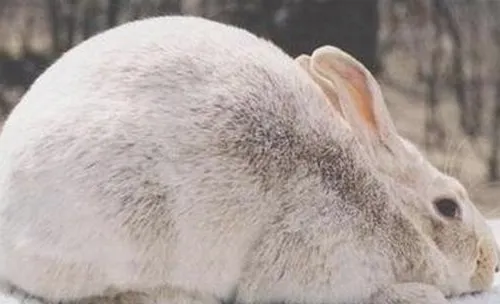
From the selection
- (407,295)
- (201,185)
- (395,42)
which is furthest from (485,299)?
(395,42)

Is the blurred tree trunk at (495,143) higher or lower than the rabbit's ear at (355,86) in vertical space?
lower

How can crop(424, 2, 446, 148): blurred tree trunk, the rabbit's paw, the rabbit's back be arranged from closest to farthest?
the rabbit's back → the rabbit's paw → crop(424, 2, 446, 148): blurred tree trunk

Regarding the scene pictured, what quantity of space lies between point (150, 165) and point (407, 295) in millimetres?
289

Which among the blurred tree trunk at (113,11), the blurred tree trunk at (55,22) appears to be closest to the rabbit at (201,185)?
the blurred tree trunk at (113,11)

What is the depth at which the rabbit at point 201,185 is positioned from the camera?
134 cm

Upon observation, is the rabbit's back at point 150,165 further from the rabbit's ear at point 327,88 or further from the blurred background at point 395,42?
the blurred background at point 395,42

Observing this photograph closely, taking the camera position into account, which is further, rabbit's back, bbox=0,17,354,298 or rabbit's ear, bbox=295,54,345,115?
rabbit's ear, bbox=295,54,345,115

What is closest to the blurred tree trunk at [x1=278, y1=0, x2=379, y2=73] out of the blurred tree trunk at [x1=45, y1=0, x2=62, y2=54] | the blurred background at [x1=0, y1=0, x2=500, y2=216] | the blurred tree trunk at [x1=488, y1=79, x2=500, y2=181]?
the blurred background at [x1=0, y1=0, x2=500, y2=216]

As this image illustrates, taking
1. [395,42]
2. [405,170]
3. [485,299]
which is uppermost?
[405,170]

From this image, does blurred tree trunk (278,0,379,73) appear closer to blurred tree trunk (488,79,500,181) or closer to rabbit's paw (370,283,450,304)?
blurred tree trunk (488,79,500,181)

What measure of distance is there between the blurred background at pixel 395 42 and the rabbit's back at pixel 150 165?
2.29 meters

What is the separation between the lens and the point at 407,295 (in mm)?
1441

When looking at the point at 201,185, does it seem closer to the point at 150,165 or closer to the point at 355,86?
the point at 150,165

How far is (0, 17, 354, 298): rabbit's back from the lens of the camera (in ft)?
4.38
